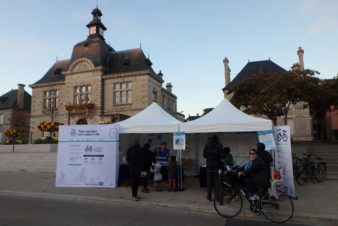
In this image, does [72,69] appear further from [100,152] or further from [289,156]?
[289,156]

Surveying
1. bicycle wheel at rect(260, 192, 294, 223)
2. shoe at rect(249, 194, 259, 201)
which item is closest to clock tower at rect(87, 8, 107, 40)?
shoe at rect(249, 194, 259, 201)

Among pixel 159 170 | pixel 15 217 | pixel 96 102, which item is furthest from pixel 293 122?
pixel 15 217

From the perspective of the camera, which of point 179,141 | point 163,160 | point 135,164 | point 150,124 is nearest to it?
point 135,164

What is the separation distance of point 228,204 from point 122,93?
22085mm

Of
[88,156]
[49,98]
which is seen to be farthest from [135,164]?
[49,98]

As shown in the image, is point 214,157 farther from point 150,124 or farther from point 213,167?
point 150,124

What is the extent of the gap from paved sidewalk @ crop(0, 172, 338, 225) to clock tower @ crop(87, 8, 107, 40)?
2431 centimetres

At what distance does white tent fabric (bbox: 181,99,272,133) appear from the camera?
7.65 metres

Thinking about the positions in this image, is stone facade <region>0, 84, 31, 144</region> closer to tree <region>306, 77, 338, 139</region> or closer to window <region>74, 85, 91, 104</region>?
window <region>74, 85, 91, 104</region>

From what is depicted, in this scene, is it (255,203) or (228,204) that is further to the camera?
(228,204)

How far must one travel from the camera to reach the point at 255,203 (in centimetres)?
554

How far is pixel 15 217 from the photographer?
212 inches

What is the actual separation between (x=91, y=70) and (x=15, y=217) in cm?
2376

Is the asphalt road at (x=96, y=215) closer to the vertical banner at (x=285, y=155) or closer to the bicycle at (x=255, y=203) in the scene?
the bicycle at (x=255, y=203)
